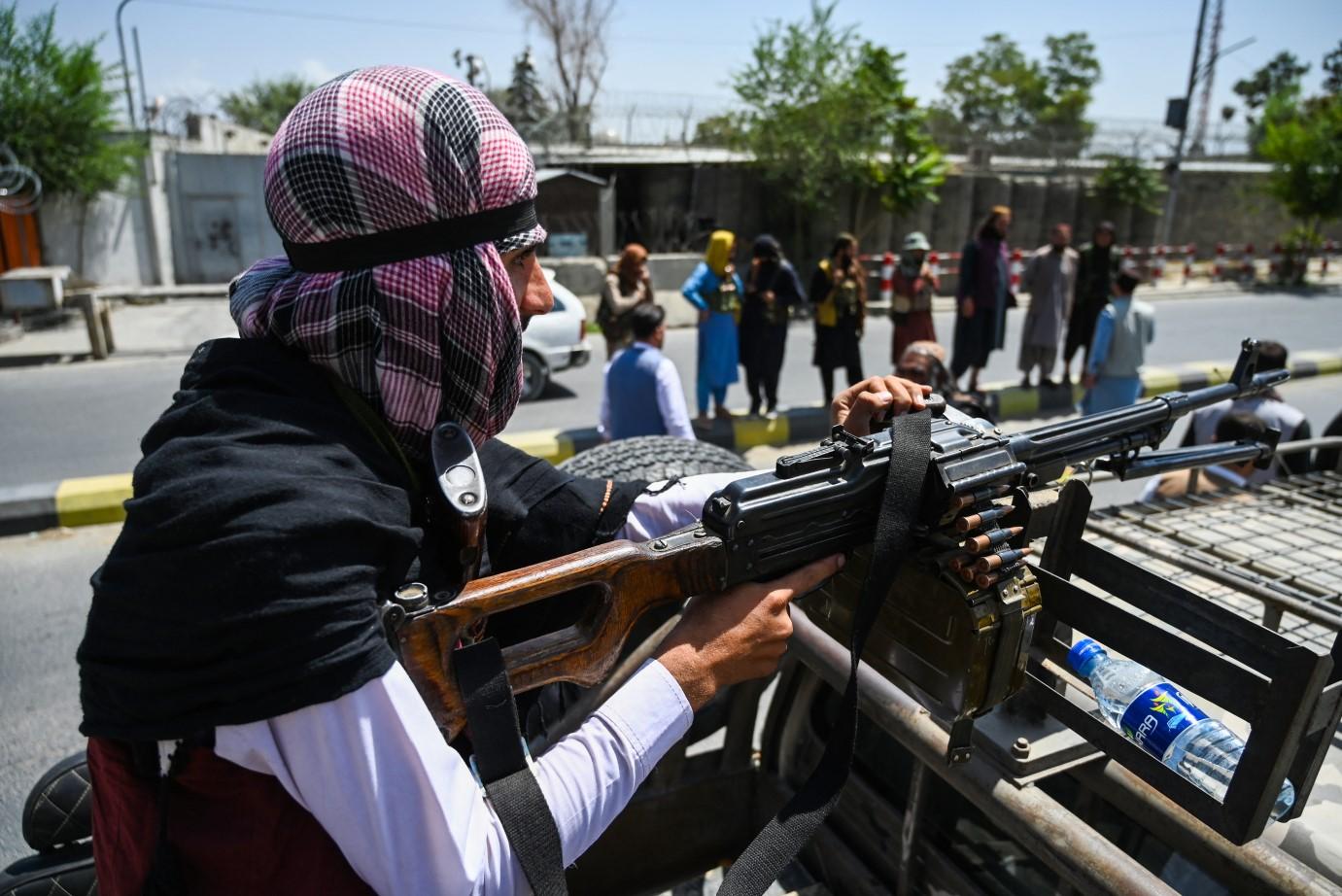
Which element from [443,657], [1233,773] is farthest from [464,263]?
[1233,773]

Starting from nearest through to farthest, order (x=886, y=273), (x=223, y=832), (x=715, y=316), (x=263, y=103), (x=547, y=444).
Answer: (x=223, y=832) → (x=547, y=444) → (x=715, y=316) → (x=886, y=273) → (x=263, y=103)

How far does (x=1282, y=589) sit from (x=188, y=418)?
236cm

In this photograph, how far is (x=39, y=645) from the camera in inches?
162

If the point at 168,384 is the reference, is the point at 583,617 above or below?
above

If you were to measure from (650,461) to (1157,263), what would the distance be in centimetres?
2103

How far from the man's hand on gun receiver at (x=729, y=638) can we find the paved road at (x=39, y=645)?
2.73m

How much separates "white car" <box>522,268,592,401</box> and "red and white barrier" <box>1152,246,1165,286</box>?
52.0 feet

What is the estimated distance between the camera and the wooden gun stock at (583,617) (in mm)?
1132

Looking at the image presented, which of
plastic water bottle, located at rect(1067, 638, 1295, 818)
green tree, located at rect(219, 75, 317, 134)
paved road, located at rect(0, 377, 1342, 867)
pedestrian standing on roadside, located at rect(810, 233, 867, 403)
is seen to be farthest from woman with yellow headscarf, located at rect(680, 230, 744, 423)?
green tree, located at rect(219, 75, 317, 134)

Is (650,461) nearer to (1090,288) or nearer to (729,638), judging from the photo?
(729,638)

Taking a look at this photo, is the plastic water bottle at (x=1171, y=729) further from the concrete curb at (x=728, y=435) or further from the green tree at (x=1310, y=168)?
the green tree at (x=1310, y=168)

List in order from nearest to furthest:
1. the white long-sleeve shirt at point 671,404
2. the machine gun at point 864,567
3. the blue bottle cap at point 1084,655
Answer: the machine gun at point 864,567 < the blue bottle cap at point 1084,655 < the white long-sleeve shirt at point 671,404

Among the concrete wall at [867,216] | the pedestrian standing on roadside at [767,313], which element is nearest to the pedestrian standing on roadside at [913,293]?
the pedestrian standing on roadside at [767,313]

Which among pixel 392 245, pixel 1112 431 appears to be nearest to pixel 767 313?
pixel 1112 431
